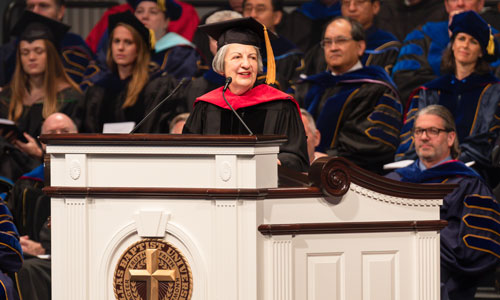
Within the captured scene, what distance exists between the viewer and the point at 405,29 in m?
7.58

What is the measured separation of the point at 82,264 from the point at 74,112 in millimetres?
4439

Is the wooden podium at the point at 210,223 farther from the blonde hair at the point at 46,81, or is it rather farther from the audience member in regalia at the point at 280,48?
the blonde hair at the point at 46,81

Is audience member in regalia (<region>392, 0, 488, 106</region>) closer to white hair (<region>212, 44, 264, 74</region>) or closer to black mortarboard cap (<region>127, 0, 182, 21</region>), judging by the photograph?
black mortarboard cap (<region>127, 0, 182, 21</region>)

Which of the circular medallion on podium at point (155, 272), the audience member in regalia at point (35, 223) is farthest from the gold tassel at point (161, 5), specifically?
the circular medallion on podium at point (155, 272)

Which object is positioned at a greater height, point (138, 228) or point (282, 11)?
point (282, 11)

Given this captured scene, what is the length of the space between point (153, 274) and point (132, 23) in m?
4.57

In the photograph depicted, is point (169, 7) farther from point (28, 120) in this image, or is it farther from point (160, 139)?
point (160, 139)

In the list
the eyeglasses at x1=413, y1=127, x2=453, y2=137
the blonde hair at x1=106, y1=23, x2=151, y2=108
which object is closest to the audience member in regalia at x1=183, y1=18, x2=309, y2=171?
the eyeglasses at x1=413, y1=127, x2=453, y2=137

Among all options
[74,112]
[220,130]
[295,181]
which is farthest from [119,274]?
[74,112]

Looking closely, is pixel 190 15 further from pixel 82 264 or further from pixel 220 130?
pixel 82 264

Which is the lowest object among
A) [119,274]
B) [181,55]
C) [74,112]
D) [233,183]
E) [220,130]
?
[119,274]

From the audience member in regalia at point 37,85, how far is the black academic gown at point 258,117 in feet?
11.8

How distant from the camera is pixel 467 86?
629cm

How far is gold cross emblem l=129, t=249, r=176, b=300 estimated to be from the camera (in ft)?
9.20
